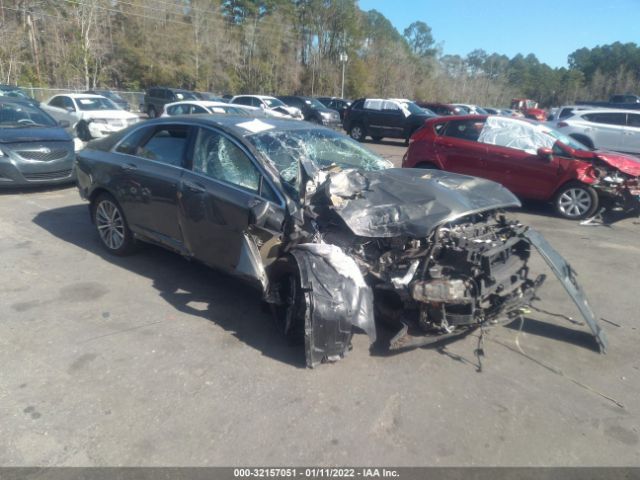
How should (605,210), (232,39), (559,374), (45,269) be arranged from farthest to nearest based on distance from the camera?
(232,39) < (605,210) < (45,269) < (559,374)

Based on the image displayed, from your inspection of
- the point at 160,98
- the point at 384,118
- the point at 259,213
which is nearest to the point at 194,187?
the point at 259,213

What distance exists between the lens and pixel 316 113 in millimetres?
23875

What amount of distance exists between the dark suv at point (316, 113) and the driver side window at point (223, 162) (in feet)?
60.2

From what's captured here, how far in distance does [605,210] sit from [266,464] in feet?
26.5

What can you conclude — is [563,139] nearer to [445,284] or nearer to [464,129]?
[464,129]

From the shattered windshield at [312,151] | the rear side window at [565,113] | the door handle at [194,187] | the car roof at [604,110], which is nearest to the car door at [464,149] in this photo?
the shattered windshield at [312,151]

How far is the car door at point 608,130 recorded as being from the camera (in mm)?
14422

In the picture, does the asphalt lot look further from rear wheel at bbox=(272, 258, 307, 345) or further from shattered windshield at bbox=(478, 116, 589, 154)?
shattered windshield at bbox=(478, 116, 589, 154)

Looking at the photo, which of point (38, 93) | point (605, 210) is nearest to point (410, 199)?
point (605, 210)

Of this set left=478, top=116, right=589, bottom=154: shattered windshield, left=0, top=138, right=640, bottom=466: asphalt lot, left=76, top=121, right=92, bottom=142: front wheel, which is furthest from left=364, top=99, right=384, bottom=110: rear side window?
left=0, top=138, right=640, bottom=466: asphalt lot

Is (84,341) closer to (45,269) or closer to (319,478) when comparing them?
(45,269)

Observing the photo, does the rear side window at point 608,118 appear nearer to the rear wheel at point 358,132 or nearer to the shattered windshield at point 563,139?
the shattered windshield at point 563,139

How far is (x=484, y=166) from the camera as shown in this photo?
8.81m

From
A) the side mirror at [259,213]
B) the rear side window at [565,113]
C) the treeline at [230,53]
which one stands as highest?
the treeline at [230,53]
